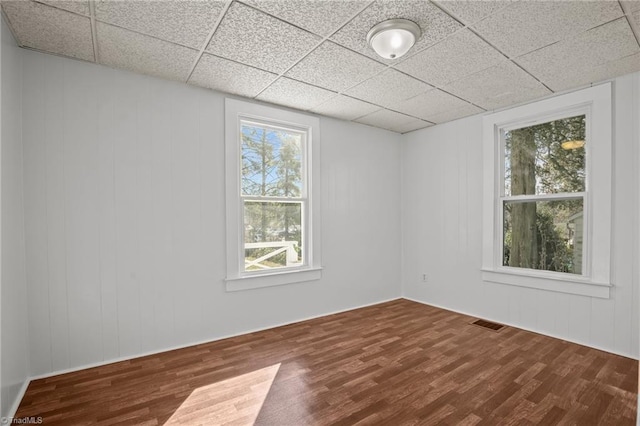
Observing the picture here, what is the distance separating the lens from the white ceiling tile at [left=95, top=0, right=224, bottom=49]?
1.90 meters

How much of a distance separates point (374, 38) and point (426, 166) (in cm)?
278

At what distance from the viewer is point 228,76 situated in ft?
9.49

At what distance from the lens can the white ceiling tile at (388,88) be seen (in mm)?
2928

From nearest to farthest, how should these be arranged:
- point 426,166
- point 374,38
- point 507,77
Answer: point 374,38
point 507,77
point 426,166

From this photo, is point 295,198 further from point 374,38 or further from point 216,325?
point 374,38

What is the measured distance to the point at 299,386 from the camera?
232cm

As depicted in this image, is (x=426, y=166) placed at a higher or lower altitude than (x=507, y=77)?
lower

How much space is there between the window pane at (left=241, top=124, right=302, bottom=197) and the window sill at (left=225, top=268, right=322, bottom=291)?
3.14ft

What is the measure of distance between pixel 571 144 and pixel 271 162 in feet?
10.9

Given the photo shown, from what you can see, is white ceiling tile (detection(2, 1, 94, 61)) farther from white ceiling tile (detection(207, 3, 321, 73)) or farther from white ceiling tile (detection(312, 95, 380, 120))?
white ceiling tile (detection(312, 95, 380, 120))

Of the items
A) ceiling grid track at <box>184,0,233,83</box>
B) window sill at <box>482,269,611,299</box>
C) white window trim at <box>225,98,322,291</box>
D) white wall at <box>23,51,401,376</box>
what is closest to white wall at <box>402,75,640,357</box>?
window sill at <box>482,269,611,299</box>

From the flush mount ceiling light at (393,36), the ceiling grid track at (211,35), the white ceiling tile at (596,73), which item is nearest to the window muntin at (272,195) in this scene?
the ceiling grid track at (211,35)

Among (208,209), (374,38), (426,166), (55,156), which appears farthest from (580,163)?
(55,156)

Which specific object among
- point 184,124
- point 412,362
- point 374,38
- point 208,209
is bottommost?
point 412,362
